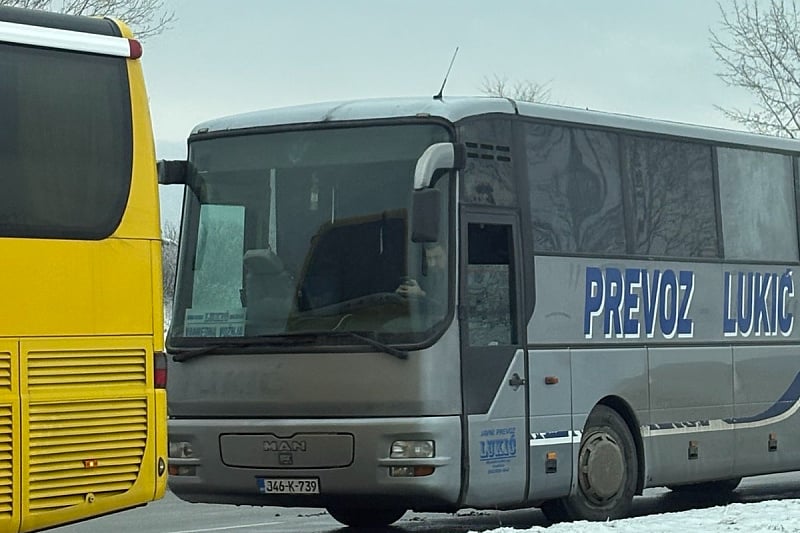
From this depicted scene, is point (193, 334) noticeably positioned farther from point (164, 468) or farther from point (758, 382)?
point (758, 382)

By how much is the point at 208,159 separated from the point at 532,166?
2651mm

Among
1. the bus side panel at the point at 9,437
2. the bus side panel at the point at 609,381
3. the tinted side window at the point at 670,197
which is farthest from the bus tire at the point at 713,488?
the bus side panel at the point at 9,437

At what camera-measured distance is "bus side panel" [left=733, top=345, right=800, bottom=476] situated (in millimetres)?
17656

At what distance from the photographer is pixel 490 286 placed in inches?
582

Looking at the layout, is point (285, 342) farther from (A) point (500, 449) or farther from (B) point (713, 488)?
(B) point (713, 488)

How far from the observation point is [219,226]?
1512cm

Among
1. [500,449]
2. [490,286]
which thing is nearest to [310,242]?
[490,286]

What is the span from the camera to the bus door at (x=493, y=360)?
1438 cm

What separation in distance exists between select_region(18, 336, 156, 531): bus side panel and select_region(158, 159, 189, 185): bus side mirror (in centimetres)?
352

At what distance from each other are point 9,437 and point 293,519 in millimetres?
6413

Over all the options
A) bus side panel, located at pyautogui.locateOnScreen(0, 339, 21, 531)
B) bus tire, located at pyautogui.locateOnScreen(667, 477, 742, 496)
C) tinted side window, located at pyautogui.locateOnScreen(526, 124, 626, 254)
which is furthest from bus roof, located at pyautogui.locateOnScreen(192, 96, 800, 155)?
bus tire, located at pyautogui.locateOnScreen(667, 477, 742, 496)

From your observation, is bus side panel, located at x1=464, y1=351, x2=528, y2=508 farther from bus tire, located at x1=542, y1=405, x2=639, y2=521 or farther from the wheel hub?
the wheel hub

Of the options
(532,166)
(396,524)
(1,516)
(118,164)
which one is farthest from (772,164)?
(1,516)

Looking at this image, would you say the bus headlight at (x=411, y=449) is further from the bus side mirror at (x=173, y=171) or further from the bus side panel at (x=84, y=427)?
the bus side mirror at (x=173, y=171)
